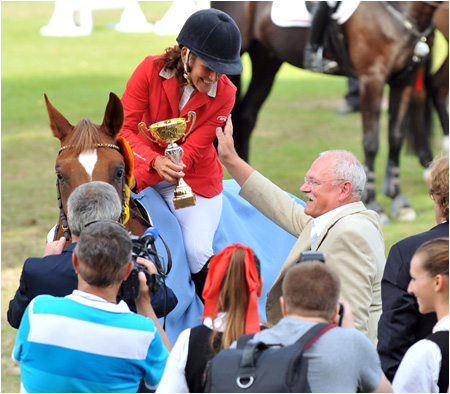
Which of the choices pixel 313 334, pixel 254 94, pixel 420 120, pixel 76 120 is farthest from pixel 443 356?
pixel 76 120

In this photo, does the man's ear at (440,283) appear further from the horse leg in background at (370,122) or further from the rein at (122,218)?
the horse leg in background at (370,122)

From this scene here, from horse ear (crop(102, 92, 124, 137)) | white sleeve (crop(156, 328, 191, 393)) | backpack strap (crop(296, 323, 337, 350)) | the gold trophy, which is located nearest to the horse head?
horse ear (crop(102, 92, 124, 137))

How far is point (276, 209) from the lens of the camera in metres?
4.62

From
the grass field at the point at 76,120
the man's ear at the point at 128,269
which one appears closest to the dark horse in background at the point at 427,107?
the grass field at the point at 76,120

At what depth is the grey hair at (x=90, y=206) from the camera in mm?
3320

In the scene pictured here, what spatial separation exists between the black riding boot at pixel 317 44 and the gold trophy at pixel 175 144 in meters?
5.75

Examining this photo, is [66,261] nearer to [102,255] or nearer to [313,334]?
[102,255]

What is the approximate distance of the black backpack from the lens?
99.0 inches

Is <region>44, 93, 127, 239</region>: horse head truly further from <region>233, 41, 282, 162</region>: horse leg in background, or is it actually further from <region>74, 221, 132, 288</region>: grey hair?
<region>233, 41, 282, 162</region>: horse leg in background

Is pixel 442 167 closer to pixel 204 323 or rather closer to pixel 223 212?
pixel 204 323

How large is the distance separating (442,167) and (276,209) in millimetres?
1196

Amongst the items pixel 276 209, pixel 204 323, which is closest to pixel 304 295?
pixel 204 323

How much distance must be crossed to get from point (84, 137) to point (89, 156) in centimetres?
12

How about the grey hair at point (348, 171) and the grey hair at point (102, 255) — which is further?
the grey hair at point (348, 171)
